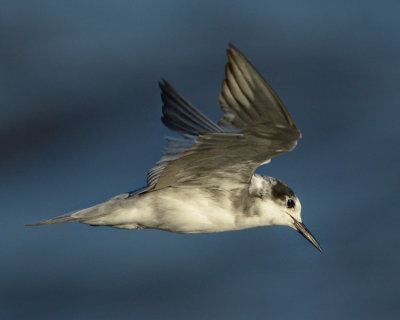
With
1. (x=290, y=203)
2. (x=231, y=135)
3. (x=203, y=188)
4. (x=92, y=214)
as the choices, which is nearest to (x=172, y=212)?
(x=203, y=188)

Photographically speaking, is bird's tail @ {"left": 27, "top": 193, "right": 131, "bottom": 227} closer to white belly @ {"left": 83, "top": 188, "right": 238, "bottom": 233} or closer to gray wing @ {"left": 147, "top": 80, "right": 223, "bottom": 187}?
white belly @ {"left": 83, "top": 188, "right": 238, "bottom": 233}

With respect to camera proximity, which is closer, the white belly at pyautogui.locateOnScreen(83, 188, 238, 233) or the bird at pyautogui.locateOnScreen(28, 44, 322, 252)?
the bird at pyautogui.locateOnScreen(28, 44, 322, 252)

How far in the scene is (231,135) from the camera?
536 cm

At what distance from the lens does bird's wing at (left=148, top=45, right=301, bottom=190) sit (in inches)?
198

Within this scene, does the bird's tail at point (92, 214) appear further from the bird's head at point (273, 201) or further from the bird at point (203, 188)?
the bird's head at point (273, 201)

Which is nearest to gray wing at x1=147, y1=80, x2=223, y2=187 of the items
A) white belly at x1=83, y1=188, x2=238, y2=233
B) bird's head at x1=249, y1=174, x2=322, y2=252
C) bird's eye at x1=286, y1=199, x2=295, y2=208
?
white belly at x1=83, y1=188, x2=238, y2=233

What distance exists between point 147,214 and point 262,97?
1.53m

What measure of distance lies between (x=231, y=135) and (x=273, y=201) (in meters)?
1.36

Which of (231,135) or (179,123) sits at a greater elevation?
(179,123)

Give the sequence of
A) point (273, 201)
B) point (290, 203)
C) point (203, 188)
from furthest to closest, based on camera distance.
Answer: point (290, 203) → point (273, 201) → point (203, 188)

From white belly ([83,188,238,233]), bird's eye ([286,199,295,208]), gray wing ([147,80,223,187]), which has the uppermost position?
gray wing ([147,80,223,187])

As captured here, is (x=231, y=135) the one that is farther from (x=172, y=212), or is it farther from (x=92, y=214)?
(x=92, y=214)

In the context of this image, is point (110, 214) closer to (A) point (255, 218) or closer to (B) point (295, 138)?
(A) point (255, 218)

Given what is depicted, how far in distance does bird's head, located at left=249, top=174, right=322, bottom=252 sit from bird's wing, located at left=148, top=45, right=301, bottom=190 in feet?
0.83
